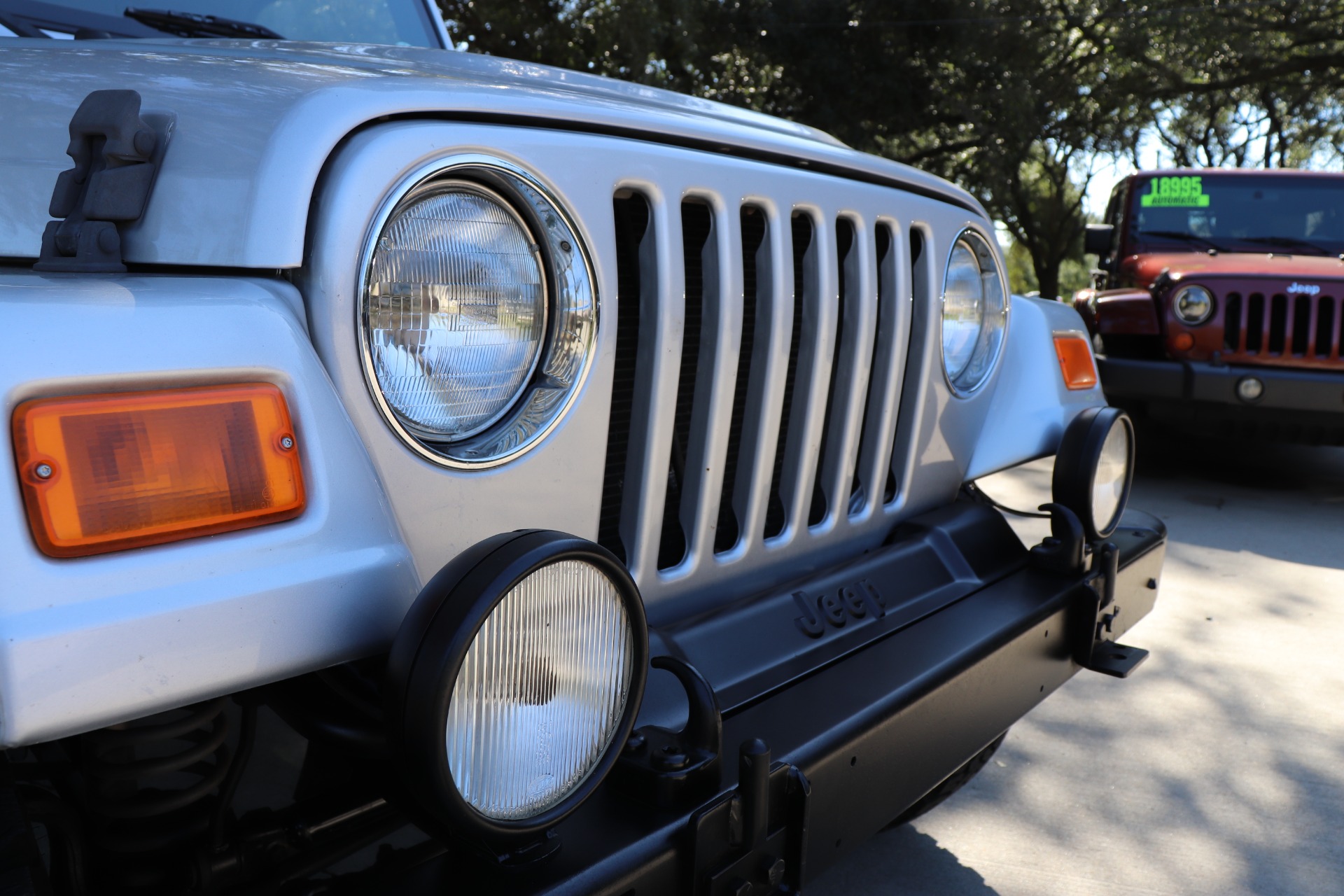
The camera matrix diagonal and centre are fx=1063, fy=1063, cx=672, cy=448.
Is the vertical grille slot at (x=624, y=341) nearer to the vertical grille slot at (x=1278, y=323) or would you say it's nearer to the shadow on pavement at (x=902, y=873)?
the shadow on pavement at (x=902, y=873)

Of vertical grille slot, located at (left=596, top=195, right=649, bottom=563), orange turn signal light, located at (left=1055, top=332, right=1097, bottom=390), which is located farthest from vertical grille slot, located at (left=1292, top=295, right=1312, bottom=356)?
vertical grille slot, located at (left=596, top=195, right=649, bottom=563)

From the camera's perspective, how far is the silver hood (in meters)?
1.06

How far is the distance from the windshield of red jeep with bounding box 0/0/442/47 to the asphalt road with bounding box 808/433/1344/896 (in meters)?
2.16

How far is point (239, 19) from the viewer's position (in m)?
2.29

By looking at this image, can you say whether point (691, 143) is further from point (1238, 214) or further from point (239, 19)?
point (1238, 214)

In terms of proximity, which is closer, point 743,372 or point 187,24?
point 743,372

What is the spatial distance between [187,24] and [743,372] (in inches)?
53.5

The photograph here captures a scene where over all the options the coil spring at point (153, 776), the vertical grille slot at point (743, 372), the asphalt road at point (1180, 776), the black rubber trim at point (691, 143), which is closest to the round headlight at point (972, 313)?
the black rubber trim at point (691, 143)

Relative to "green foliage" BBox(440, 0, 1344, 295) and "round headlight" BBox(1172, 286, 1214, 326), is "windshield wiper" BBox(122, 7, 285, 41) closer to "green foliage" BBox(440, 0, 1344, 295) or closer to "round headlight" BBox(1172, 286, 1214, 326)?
"round headlight" BBox(1172, 286, 1214, 326)

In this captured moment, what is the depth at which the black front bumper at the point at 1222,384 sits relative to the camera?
18.2ft

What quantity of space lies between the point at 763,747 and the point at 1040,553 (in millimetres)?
1028

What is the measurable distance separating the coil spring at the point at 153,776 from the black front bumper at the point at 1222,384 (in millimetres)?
5738

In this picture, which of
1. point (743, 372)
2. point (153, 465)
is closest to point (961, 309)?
point (743, 372)

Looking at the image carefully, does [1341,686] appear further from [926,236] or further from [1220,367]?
[1220,367]
